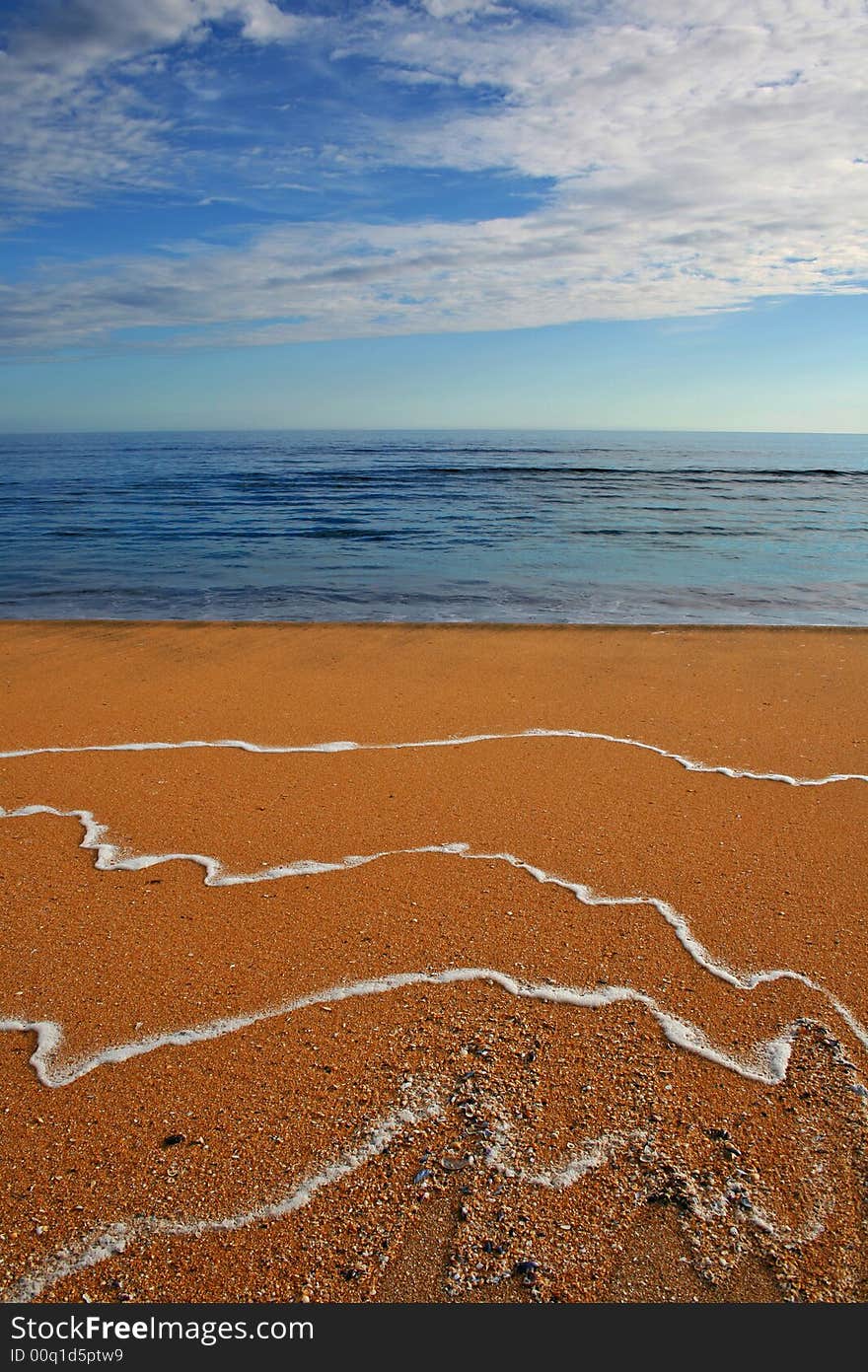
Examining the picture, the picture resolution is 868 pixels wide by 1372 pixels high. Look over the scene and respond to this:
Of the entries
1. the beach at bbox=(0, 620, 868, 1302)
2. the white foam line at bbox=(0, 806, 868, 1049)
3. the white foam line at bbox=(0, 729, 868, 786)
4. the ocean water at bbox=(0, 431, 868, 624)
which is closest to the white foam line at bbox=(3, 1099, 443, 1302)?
the beach at bbox=(0, 620, 868, 1302)

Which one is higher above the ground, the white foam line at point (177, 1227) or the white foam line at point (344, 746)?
the white foam line at point (344, 746)

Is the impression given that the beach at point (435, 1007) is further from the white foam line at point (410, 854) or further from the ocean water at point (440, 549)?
the ocean water at point (440, 549)

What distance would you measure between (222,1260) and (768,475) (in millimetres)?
42884

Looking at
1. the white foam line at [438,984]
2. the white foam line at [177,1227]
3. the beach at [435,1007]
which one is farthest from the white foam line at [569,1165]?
the white foam line at [438,984]

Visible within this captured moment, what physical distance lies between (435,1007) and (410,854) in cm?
119

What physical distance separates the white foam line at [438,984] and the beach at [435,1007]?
1cm

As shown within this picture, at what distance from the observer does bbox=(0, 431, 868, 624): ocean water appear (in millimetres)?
12141

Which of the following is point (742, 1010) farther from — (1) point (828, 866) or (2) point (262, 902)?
(2) point (262, 902)

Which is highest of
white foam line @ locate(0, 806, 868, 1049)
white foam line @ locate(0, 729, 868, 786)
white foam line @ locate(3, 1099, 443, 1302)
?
white foam line @ locate(0, 729, 868, 786)

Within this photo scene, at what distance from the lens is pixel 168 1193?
2455 mm

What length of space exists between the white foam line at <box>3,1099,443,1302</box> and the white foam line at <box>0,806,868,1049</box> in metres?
1.58

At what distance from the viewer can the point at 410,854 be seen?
14.3 ft

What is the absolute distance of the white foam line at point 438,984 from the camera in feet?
9.71

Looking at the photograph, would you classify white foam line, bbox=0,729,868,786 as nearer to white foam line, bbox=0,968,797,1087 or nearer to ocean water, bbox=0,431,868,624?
white foam line, bbox=0,968,797,1087
